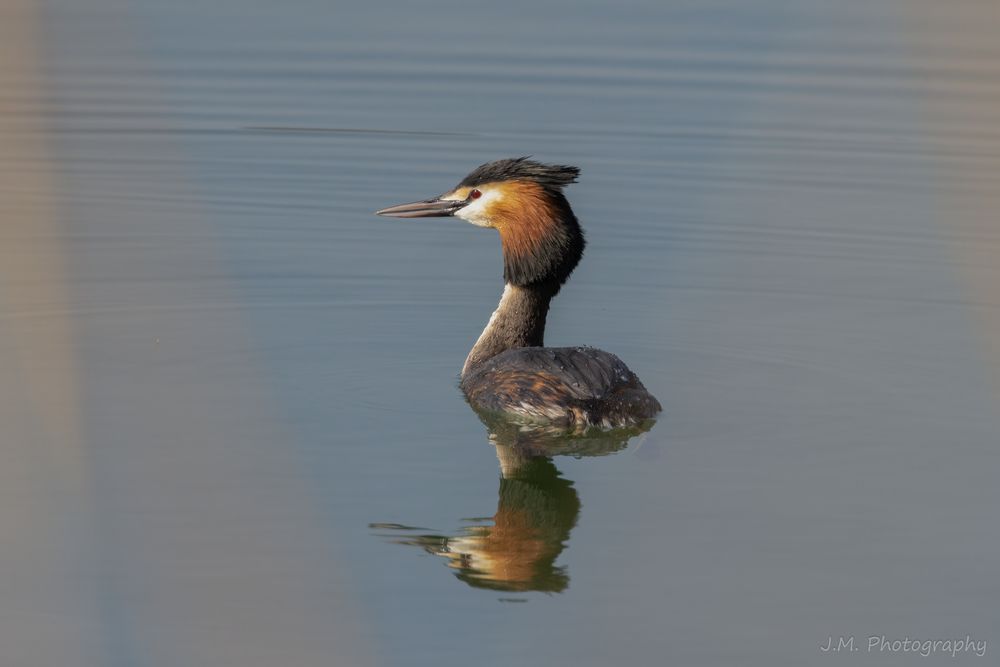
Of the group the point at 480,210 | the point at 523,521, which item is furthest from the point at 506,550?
the point at 480,210

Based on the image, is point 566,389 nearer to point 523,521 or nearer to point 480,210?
point 523,521

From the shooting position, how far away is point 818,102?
1244 cm

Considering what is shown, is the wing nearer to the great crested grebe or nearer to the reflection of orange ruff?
the great crested grebe

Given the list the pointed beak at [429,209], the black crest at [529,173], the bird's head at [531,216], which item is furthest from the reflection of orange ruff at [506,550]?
the pointed beak at [429,209]

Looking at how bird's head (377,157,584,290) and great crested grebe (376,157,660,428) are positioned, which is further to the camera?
bird's head (377,157,584,290)

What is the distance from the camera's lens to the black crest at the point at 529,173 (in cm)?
764

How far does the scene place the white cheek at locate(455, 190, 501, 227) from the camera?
7845 mm

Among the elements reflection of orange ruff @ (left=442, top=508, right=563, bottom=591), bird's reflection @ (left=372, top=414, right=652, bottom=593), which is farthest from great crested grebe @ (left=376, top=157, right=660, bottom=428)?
reflection of orange ruff @ (left=442, top=508, right=563, bottom=591)

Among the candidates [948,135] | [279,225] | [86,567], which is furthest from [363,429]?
[948,135]

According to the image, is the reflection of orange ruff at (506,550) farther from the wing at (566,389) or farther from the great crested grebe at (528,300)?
the great crested grebe at (528,300)

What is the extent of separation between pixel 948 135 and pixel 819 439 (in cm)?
545

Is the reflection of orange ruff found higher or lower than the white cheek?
lower

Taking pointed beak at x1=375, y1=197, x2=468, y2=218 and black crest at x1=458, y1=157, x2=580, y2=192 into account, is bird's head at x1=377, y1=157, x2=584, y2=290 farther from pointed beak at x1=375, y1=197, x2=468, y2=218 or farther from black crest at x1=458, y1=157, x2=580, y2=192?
pointed beak at x1=375, y1=197, x2=468, y2=218

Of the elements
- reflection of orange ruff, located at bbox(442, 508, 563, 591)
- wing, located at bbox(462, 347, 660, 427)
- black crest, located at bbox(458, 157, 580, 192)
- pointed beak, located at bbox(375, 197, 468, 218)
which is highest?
black crest, located at bbox(458, 157, 580, 192)
